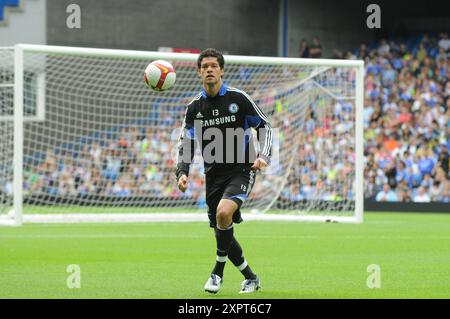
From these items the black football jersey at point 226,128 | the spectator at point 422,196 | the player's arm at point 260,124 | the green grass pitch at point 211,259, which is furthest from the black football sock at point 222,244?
the spectator at point 422,196

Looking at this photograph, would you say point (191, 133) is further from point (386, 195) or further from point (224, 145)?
point (386, 195)

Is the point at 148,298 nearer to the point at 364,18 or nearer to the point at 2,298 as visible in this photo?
the point at 2,298

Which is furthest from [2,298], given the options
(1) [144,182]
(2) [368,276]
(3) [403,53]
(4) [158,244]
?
(3) [403,53]

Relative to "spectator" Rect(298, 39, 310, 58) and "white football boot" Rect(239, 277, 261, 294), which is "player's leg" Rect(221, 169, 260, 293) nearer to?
"white football boot" Rect(239, 277, 261, 294)

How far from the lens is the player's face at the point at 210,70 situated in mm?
8734

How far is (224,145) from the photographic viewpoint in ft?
29.3

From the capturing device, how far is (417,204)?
79.3 ft

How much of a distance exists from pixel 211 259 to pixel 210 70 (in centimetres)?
396

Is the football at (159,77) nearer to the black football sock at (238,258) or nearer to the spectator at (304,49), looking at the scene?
the black football sock at (238,258)

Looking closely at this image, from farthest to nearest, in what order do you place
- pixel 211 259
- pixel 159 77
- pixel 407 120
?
pixel 407 120
pixel 211 259
pixel 159 77

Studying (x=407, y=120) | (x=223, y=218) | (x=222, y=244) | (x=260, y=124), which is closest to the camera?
(x=223, y=218)

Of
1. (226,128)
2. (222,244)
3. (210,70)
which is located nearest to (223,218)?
(222,244)
